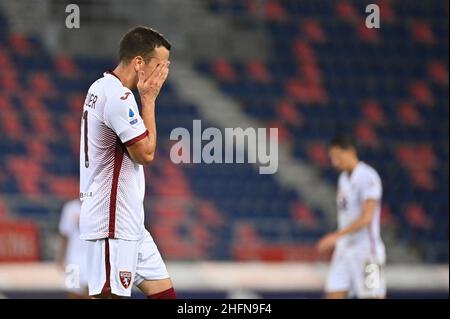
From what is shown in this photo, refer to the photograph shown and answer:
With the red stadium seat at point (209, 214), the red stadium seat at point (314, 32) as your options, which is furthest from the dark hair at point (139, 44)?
Answer: the red stadium seat at point (314, 32)

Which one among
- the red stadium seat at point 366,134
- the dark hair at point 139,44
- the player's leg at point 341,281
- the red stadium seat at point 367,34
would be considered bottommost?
the player's leg at point 341,281

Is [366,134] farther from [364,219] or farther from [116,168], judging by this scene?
[116,168]

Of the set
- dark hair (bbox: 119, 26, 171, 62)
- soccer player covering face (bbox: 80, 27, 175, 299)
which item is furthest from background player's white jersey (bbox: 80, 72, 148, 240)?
dark hair (bbox: 119, 26, 171, 62)

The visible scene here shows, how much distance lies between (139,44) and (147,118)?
41 cm

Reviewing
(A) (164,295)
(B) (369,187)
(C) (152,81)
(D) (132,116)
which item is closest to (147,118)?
(D) (132,116)

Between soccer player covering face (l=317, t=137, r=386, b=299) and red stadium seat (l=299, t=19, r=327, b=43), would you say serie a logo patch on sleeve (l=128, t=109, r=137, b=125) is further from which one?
red stadium seat (l=299, t=19, r=327, b=43)

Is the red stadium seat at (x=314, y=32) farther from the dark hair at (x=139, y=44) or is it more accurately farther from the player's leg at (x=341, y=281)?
the dark hair at (x=139, y=44)

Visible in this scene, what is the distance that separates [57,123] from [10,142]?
742 millimetres

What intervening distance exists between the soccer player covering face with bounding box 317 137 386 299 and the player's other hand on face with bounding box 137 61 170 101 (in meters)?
4.38

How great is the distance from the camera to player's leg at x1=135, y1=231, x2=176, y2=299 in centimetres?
543

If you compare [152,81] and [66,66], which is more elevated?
[66,66]

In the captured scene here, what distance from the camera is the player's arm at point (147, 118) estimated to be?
5.14 metres

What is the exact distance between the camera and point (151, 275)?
5449 mm
